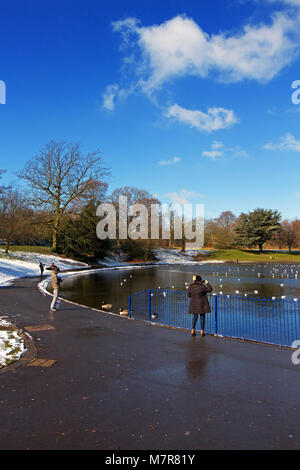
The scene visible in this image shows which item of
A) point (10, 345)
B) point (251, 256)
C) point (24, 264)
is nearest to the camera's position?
point (10, 345)

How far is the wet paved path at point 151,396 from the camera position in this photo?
4.03 metres

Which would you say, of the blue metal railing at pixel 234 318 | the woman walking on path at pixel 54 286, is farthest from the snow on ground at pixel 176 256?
the woman walking on path at pixel 54 286

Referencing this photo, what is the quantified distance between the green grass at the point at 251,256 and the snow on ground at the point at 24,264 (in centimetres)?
3576

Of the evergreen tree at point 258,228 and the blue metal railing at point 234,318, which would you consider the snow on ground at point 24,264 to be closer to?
the blue metal railing at point 234,318

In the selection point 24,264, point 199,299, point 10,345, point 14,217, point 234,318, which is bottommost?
point 234,318

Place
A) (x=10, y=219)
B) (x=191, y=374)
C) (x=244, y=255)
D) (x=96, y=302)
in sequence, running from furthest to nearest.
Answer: (x=244, y=255) < (x=10, y=219) < (x=96, y=302) < (x=191, y=374)

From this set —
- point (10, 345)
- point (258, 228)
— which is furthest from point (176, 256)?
point (10, 345)

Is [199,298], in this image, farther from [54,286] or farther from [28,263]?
[28,263]

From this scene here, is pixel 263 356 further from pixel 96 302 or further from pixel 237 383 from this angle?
pixel 96 302

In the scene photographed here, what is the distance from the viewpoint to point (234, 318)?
1340 centimetres

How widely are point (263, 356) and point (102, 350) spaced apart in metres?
3.82

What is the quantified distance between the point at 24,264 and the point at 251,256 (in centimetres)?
5698
